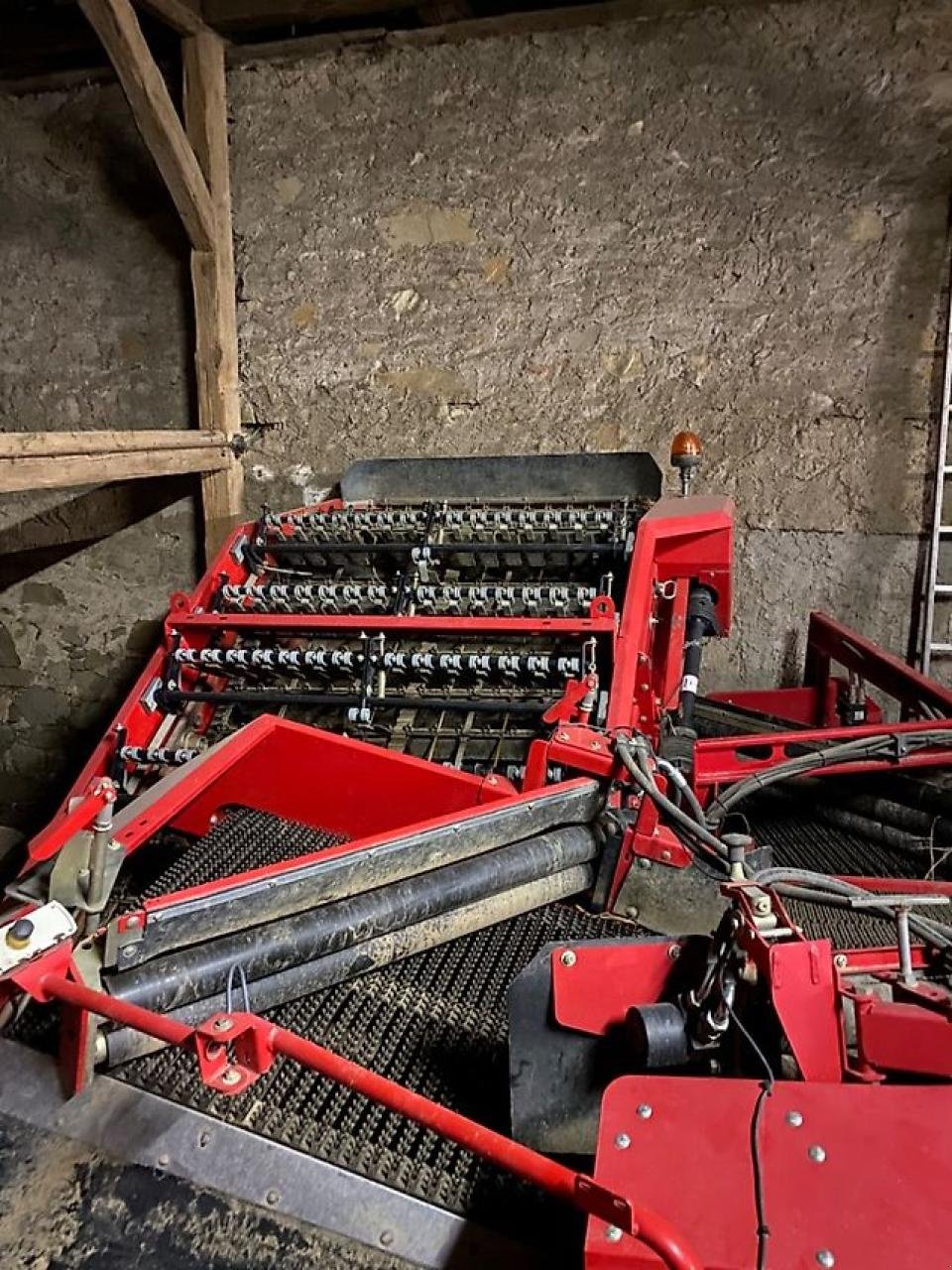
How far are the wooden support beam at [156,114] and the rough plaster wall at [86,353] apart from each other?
0.93 ft

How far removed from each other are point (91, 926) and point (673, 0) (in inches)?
145

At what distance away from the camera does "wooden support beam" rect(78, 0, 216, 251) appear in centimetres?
310

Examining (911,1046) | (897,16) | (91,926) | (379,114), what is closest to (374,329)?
(379,114)

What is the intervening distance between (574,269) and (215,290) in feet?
4.96

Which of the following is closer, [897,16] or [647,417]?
[897,16]

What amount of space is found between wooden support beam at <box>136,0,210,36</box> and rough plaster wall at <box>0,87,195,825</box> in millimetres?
483

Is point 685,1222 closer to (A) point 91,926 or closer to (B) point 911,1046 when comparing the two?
(B) point 911,1046

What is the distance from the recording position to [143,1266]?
3.63 feet

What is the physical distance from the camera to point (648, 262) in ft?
11.6

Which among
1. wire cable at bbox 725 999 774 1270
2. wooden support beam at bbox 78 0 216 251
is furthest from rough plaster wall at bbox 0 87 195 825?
wire cable at bbox 725 999 774 1270

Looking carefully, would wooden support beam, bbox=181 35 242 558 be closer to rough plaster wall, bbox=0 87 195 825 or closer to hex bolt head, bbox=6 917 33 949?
rough plaster wall, bbox=0 87 195 825

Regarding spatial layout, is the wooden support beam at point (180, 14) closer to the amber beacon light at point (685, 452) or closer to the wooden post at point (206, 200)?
the wooden post at point (206, 200)

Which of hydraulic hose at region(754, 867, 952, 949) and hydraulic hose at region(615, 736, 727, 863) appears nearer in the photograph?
hydraulic hose at region(754, 867, 952, 949)

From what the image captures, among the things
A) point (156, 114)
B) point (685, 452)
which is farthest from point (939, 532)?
point (156, 114)
